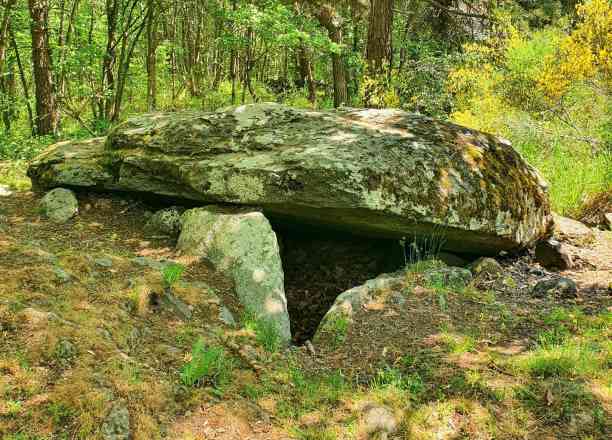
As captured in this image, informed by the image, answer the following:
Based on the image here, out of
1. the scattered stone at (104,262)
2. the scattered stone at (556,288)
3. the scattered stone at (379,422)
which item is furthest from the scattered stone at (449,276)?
the scattered stone at (104,262)

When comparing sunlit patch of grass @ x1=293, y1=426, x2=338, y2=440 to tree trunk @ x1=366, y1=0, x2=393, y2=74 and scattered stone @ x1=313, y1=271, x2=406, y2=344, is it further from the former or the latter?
tree trunk @ x1=366, y1=0, x2=393, y2=74

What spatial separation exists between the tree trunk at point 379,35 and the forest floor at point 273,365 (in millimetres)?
6475

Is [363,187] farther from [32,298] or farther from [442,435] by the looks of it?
[32,298]

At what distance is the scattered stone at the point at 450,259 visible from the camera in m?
5.61

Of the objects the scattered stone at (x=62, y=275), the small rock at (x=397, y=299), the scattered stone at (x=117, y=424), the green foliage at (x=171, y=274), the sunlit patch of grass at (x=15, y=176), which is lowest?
the small rock at (x=397, y=299)

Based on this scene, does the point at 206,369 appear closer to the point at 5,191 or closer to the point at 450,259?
the point at 450,259

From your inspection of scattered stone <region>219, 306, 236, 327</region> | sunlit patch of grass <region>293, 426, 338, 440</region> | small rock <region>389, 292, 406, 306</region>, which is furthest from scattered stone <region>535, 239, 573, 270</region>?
sunlit patch of grass <region>293, 426, 338, 440</region>

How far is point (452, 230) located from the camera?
201 inches

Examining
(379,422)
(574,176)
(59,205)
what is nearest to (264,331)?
(379,422)

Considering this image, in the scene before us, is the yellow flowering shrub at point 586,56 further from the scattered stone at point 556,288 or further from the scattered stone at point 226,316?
the scattered stone at point 226,316

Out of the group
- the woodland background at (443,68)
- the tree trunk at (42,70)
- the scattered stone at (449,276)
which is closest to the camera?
the scattered stone at (449,276)

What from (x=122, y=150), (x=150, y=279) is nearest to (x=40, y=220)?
(x=122, y=150)

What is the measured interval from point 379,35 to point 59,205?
22.6ft

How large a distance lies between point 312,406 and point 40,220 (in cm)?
385
